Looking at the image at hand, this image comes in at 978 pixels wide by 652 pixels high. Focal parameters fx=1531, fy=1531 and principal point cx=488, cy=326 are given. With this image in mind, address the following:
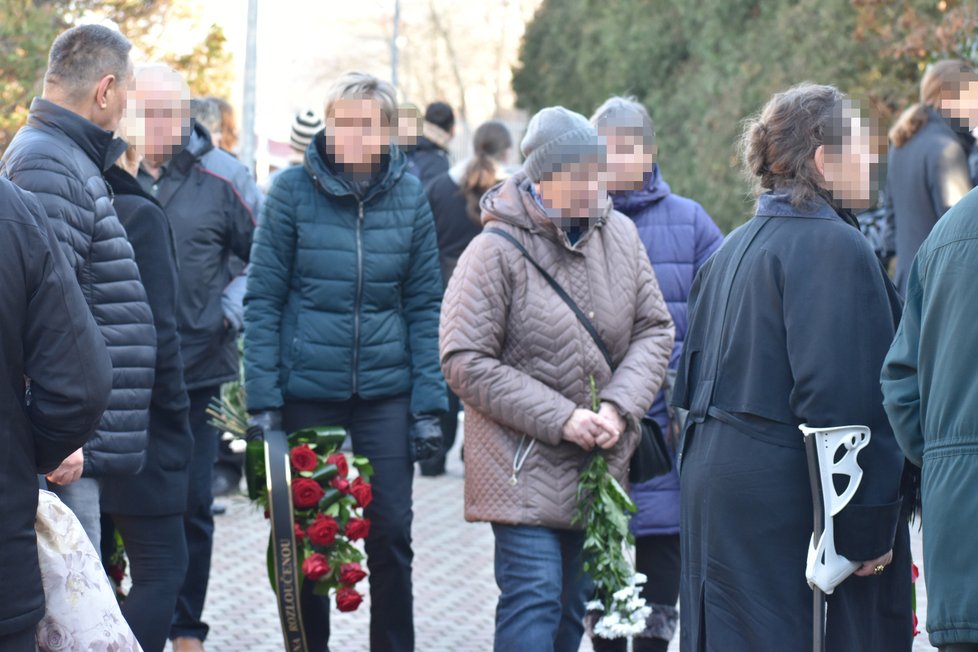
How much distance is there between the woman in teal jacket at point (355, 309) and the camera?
539cm

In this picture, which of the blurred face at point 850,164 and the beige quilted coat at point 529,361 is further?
the beige quilted coat at point 529,361

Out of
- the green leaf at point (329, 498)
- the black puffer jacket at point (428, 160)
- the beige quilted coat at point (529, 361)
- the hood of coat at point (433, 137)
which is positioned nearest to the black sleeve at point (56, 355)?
the beige quilted coat at point (529, 361)

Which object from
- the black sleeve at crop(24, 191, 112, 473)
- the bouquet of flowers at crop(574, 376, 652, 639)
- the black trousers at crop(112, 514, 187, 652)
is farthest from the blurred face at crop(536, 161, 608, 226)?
the black sleeve at crop(24, 191, 112, 473)

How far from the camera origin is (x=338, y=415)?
5527 millimetres

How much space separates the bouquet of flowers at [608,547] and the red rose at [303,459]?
40.8 inches

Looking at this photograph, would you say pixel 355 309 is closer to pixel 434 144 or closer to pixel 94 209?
pixel 94 209

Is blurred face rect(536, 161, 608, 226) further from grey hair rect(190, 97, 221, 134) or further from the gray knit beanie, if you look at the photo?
grey hair rect(190, 97, 221, 134)

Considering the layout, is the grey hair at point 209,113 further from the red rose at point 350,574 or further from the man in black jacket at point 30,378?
the man in black jacket at point 30,378

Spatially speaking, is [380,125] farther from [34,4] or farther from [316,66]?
[316,66]

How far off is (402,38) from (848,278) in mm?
51883

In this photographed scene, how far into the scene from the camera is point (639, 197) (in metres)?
5.64

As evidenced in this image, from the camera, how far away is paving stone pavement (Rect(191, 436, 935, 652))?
660 centimetres

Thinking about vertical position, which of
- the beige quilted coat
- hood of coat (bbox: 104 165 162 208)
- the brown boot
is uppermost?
hood of coat (bbox: 104 165 162 208)

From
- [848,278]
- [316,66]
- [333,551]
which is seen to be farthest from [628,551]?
[316,66]
